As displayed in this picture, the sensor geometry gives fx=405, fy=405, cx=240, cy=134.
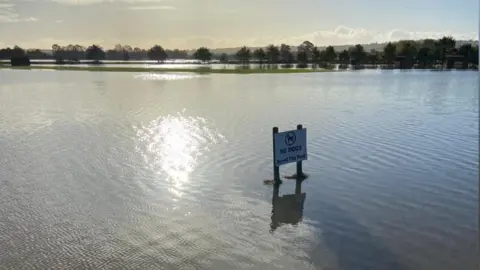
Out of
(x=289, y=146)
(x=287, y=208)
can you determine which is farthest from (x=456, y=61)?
(x=287, y=208)

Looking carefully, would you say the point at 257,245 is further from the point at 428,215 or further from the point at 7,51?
the point at 7,51

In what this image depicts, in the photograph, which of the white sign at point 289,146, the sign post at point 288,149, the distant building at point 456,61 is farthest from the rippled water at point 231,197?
the distant building at point 456,61

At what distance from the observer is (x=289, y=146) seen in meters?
11.8

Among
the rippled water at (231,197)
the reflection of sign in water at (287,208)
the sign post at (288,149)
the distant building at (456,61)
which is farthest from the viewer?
the distant building at (456,61)

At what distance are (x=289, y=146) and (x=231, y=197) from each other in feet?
8.14

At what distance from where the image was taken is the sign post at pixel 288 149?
11469 mm

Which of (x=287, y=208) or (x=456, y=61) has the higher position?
(x=456, y=61)

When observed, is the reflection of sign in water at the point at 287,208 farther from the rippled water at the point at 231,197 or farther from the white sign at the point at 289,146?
the white sign at the point at 289,146

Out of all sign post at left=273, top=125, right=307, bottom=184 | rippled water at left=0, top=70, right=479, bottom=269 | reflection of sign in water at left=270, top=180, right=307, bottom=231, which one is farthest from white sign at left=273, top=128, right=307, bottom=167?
reflection of sign in water at left=270, top=180, right=307, bottom=231

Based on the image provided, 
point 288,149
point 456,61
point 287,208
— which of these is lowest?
point 287,208

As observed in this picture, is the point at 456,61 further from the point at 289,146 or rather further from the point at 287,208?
the point at 287,208

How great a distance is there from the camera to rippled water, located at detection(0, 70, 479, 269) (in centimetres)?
751

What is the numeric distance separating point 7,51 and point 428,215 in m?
228

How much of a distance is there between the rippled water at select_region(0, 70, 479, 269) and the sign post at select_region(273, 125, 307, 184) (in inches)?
18.8
